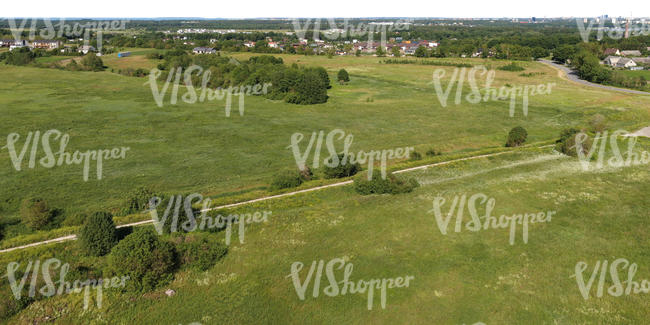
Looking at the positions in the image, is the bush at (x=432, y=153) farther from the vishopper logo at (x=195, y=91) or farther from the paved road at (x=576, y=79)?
the paved road at (x=576, y=79)

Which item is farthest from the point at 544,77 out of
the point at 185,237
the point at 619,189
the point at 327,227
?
the point at 185,237

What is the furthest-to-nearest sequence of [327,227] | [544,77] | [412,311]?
[544,77] < [327,227] < [412,311]

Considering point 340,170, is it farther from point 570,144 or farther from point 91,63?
point 91,63

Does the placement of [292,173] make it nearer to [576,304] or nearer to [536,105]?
[576,304]

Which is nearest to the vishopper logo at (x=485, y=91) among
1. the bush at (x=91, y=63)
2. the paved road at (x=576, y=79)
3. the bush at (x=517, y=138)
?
the paved road at (x=576, y=79)

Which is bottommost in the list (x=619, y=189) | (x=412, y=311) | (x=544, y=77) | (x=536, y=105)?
(x=412, y=311)

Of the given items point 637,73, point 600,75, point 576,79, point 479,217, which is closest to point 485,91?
point 600,75

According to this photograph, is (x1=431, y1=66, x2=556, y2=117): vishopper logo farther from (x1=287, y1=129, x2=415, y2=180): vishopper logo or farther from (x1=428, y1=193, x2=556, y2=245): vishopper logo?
(x1=428, y1=193, x2=556, y2=245): vishopper logo
